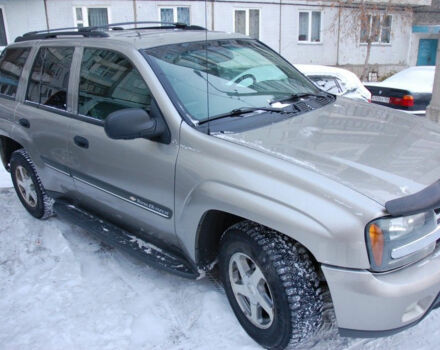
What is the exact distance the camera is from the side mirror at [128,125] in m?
2.54

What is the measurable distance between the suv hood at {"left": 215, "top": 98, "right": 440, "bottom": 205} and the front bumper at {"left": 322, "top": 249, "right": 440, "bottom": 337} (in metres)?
0.38

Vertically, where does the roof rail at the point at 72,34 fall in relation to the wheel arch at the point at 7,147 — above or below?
above

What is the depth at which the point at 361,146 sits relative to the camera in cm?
252

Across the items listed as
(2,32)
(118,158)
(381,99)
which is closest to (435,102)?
(381,99)

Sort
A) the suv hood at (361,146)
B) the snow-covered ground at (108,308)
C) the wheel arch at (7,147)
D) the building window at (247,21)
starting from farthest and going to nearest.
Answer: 1. the building window at (247,21)
2. the wheel arch at (7,147)
3. the snow-covered ground at (108,308)
4. the suv hood at (361,146)

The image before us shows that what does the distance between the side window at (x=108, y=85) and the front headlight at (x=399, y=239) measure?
167 cm

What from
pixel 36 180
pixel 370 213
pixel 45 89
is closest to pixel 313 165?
pixel 370 213

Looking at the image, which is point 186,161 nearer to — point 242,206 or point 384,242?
point 242,206

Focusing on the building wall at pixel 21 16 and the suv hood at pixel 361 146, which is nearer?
the suv hood at pixel 361 146

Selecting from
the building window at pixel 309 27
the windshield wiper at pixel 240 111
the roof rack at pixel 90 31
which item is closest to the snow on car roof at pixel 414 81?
the roof rack at pixel 90 31

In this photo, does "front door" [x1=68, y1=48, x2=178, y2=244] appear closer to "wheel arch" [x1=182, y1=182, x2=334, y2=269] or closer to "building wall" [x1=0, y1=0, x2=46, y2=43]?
"wheel arch" [x1=182, y1=182, x2=334, y2=269]

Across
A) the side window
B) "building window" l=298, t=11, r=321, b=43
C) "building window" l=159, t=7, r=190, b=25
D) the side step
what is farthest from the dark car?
"building window" l=298, t=11, r=321, b=43

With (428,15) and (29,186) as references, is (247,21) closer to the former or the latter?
(428,15)

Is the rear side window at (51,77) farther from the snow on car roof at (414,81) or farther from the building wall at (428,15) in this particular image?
the building wall at (428,15)
